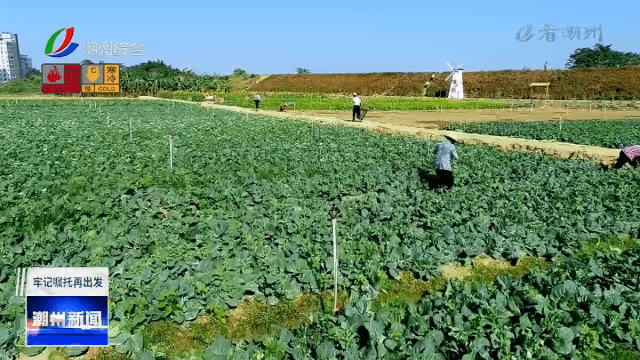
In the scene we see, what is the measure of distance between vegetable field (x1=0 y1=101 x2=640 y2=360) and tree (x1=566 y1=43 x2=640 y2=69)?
9453cm

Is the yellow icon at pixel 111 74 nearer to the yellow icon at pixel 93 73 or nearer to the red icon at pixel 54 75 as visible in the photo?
the yellow icon at pixel 93 73

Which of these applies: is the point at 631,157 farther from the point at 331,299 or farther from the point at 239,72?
the point at 239,72

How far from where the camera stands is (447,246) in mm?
7691

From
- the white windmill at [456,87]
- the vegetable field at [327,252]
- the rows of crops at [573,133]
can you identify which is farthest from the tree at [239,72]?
the vegetable field at [327,252]

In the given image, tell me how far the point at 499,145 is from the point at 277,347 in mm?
17740

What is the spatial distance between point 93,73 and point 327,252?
1975 inches

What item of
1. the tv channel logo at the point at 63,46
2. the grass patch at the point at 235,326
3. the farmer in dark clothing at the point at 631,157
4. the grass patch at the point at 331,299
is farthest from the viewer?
the tv channel logo at the point at 63,46

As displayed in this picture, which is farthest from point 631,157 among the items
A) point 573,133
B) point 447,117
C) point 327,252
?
point 447,117

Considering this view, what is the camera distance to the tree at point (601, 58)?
94.1 metres

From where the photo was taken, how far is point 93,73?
50.0 metres

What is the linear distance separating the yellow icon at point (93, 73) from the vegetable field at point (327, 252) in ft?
129

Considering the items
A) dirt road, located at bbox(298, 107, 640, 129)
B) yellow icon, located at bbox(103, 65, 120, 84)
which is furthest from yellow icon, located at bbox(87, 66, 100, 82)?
dirt road, located at bbox(298, 107, 640, 129)

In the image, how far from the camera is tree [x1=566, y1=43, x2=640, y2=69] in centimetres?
9406

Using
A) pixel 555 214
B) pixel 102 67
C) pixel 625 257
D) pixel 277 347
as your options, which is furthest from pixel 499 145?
pixel 102 67
